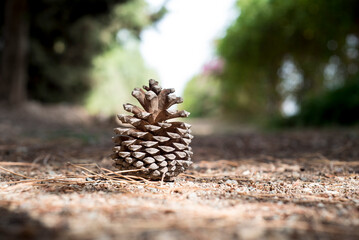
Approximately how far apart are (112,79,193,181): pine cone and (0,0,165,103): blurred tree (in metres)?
3.79

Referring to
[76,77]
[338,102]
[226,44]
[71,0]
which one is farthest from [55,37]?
[338,102]

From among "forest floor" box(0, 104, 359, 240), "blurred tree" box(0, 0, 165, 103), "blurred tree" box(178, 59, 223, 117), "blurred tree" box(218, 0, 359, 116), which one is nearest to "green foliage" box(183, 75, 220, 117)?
"blurred tree" box(178, 59, 223, 117)

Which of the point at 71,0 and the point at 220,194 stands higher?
the point at 71,0

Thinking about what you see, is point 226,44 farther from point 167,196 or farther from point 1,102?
point 167,196

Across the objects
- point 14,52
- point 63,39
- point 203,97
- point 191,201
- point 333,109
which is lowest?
point 191,201

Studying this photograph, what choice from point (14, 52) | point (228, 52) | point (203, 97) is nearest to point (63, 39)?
point (14, 52)

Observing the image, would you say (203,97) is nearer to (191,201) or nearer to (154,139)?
(154,139)

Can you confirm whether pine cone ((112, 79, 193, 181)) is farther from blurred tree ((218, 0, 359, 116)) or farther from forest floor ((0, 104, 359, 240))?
blurred tree ((218, 0, 359, 116))

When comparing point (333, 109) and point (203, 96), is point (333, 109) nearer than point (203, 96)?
Yes

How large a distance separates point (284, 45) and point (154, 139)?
19.0ft

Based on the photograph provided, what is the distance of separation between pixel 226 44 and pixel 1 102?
4.93 m

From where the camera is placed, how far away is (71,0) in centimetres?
458

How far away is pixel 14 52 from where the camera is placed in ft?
15.9

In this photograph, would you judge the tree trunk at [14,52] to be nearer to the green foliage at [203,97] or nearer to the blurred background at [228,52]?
the blurred background at [228,52]
